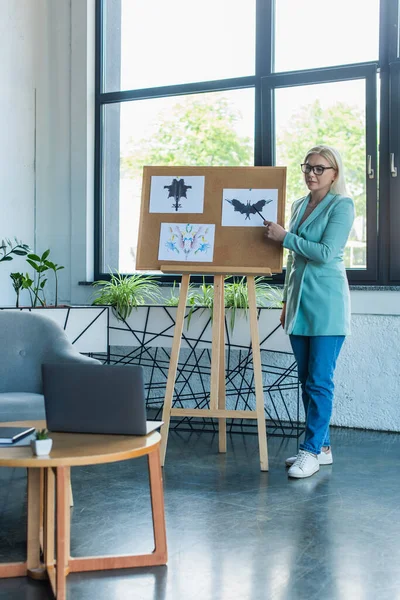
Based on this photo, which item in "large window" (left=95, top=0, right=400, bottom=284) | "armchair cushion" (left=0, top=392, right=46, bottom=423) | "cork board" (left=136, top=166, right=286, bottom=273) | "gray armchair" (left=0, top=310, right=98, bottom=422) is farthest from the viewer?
"large window" (left=95, top=0, right=400, bottom=284)

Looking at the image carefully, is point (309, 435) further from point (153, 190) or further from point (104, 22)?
point (104, 22)

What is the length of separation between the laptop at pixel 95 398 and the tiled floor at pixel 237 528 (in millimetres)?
451

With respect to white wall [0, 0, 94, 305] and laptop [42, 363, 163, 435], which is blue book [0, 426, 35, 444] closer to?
laptop [42, 363, 163, 435]

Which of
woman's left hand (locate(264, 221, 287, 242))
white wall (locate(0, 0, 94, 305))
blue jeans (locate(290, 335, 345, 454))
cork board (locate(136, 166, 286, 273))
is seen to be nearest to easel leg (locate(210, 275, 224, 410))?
cork board (locate(136, 166, 286, 273))

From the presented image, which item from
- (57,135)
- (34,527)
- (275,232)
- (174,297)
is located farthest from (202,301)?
(34,527)

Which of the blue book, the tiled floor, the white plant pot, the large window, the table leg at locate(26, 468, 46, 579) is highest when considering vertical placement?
the large window

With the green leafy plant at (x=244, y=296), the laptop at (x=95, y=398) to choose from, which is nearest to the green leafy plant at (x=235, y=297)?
the green leafy plant at (x=244, y=296)

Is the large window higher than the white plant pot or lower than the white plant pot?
higher

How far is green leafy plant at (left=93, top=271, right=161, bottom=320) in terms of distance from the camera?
4910 mm

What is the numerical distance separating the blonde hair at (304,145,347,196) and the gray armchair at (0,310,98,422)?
4.71 ft

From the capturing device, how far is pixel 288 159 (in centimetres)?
511

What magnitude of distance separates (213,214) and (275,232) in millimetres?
403

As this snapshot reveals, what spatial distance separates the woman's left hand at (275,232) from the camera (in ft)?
12.0

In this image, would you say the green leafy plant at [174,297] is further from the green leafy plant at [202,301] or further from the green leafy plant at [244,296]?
the green leafy plant at [244,296]
